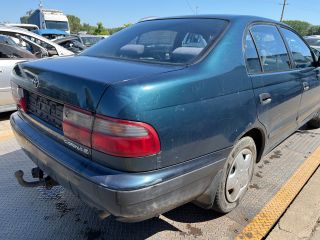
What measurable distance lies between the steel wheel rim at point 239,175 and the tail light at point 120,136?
38.1 inches

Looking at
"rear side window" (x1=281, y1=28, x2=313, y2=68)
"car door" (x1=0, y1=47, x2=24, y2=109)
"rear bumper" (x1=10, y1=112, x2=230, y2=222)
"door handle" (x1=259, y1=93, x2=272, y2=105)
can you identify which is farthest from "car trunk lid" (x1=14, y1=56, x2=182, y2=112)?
"car door" (x1=0, y1=47, x2=24, y2=109)

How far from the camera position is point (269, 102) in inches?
108

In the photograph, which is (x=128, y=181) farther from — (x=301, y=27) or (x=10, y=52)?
(x=301, y=27)

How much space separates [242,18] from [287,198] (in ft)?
5.62

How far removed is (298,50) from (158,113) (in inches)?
101

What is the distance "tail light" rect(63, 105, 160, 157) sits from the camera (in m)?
1.78

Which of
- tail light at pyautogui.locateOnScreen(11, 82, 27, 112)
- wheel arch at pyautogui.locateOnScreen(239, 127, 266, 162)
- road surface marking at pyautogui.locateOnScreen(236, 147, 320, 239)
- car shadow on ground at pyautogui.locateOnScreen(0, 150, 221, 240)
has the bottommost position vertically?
road surface marking at pyautogui.locateOnScreen(236, 147, 320, 239)

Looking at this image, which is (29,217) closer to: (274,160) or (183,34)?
(183,34)

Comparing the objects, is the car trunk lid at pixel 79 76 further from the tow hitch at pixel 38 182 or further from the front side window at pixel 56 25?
the front side window at pixel 56 25

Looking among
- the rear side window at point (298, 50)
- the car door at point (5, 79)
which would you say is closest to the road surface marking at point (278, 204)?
the rear side window at point (298, 50)

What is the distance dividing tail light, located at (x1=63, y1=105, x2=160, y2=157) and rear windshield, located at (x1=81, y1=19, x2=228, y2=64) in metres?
0.67

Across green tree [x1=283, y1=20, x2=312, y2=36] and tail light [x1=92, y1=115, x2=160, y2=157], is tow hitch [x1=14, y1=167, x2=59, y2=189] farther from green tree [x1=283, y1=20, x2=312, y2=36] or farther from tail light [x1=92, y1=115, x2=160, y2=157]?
green tree [x1=283, y1=20, x2=312, y2=36]

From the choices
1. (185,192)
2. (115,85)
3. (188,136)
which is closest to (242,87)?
(188,136)

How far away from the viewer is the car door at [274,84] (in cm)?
265
